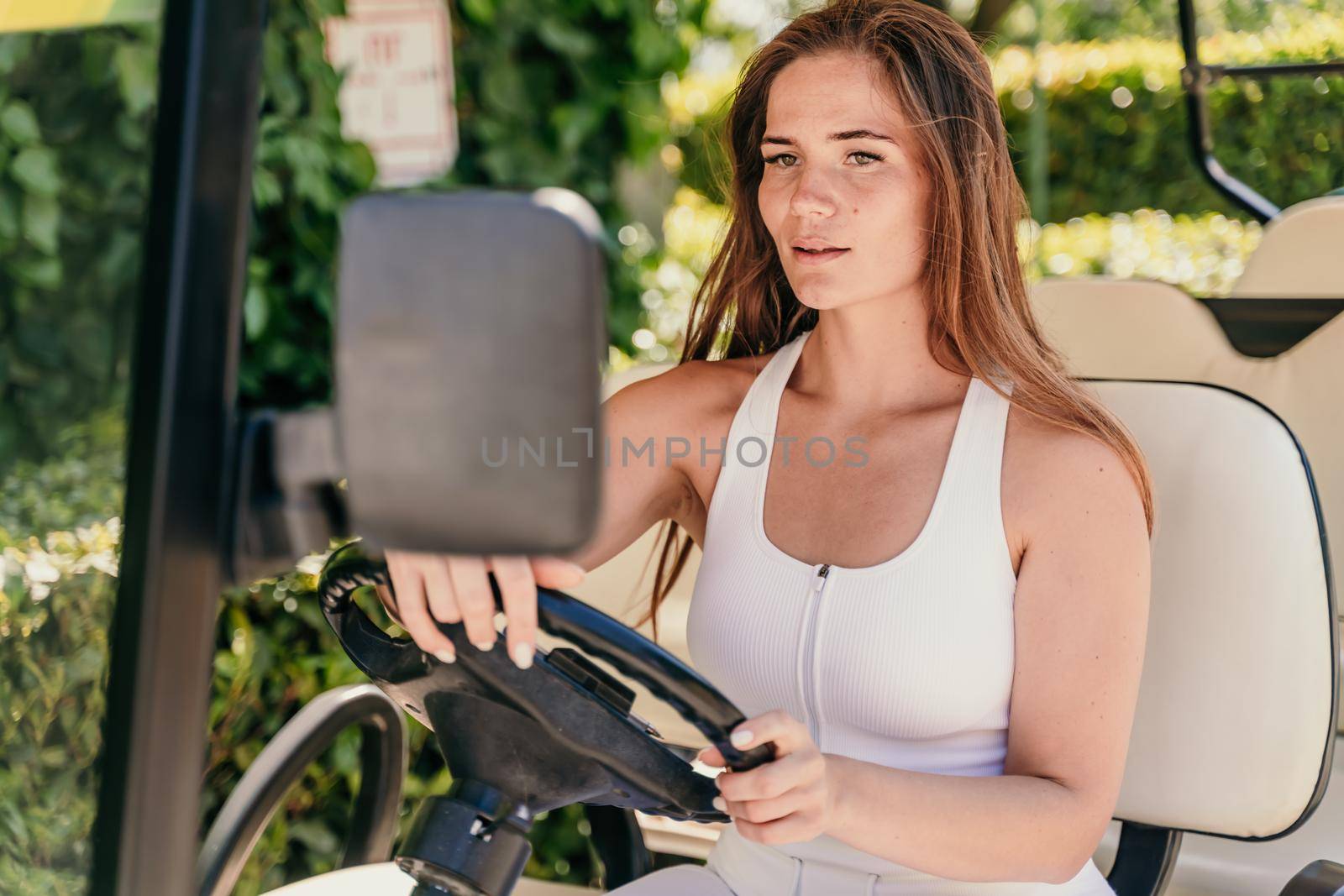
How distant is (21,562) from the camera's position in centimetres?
75

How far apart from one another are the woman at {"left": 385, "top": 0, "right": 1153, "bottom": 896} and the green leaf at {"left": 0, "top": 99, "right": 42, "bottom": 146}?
57cm

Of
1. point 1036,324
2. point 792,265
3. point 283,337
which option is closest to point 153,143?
point 792,265

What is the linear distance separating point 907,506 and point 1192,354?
75 centimetres

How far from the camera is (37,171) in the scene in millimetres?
746

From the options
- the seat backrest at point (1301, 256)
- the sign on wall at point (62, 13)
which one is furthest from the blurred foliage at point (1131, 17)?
the sign on wall at point (62, 13)

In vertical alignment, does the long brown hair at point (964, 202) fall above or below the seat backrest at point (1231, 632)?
above

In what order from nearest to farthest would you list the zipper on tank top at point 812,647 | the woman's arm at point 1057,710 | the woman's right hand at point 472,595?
the woman's right hand at point 472,595 < the woman's arm at point 1057,710 < the zipper on tank top at point 812,647

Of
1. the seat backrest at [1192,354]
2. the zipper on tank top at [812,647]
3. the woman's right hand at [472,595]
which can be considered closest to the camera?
the woman's right hand at [472,595]

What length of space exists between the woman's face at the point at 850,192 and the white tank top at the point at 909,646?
7.9 inches

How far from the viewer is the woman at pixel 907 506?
1.28 m

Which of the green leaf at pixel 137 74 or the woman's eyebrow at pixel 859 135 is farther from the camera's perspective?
the woman's eyebrow at pixel 859 135

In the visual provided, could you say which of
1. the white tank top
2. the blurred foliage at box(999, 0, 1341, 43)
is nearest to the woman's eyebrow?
the white tank top

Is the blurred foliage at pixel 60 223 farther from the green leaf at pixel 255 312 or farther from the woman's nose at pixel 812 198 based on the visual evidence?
the green leaf at pixel 255 312

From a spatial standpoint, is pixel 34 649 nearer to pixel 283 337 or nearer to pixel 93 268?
pixel 93 268
